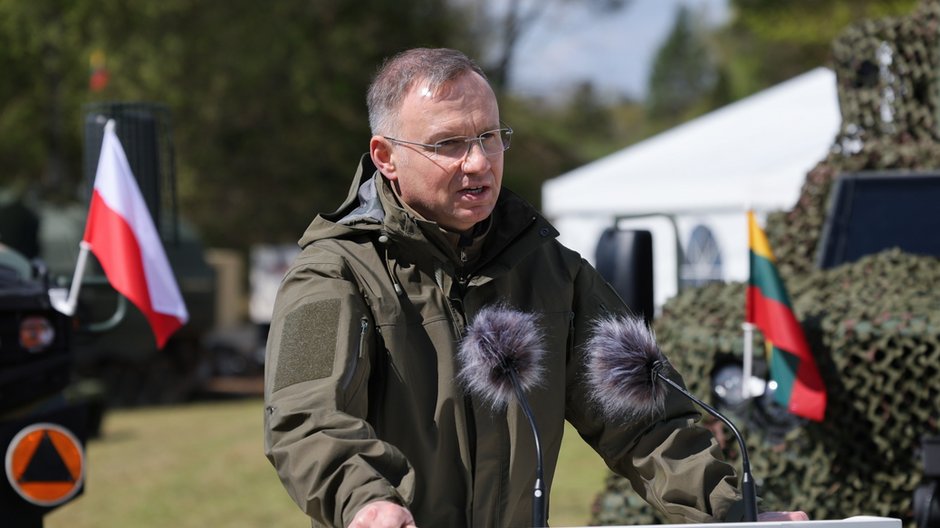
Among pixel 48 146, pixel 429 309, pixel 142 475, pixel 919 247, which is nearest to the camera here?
pixel 429 309

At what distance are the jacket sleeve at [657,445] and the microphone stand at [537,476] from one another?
0.34m

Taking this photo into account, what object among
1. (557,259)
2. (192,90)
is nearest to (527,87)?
(192,90)

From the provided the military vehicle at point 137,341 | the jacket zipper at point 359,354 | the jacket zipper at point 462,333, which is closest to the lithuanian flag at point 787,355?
the jacket zipper at point 462,333

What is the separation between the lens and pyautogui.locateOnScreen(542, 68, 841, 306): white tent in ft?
43.8

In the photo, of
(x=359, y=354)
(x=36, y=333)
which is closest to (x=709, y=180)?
(x=36, y=333)

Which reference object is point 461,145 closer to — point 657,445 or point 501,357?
point 501,357

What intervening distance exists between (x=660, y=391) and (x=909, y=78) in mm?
5090

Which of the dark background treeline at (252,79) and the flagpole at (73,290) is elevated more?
the dark background treeline at (252,79)

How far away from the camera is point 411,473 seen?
2639 millimetres

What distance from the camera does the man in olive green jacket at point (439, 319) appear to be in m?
2.76

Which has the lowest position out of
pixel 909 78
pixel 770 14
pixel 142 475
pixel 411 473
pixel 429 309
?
pixel 142 475

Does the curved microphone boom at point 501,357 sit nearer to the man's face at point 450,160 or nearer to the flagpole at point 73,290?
the man's face at point 450,160

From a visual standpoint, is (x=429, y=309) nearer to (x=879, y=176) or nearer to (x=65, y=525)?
(x=879, y=176)

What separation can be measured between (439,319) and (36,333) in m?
2.56
